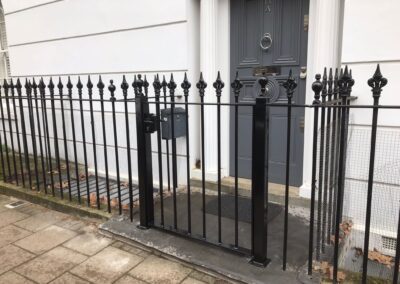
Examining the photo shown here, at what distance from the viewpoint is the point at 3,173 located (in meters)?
4.70

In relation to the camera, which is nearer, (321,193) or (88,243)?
(321,193)

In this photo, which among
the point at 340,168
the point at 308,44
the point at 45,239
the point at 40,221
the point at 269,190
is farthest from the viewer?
the point at 269,190

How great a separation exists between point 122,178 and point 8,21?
12.8 ft

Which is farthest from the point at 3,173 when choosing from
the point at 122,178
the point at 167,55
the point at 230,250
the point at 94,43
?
the point at 230,250

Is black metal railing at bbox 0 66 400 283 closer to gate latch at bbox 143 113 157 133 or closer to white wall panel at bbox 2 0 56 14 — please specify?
gate latch at bbox 143 113 157 133

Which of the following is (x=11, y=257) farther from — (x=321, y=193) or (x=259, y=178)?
(x=321, y=193)

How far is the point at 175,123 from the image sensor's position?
4.00 meters

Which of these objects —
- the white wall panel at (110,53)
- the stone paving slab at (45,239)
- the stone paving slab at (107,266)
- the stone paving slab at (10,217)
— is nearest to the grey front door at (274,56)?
the white wall panel at (110,53)

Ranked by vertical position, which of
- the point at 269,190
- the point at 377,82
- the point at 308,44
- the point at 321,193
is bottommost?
the point at 269,190

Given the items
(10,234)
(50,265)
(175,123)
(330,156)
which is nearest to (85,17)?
(175,123)

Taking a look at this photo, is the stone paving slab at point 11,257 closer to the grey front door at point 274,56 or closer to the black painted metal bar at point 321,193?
the black painted metal bar at point 321,193

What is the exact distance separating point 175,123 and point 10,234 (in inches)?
82.3

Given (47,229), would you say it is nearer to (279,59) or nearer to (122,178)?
(122,178)

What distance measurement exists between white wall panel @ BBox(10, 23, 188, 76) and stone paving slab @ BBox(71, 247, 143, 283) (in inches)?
91.7
